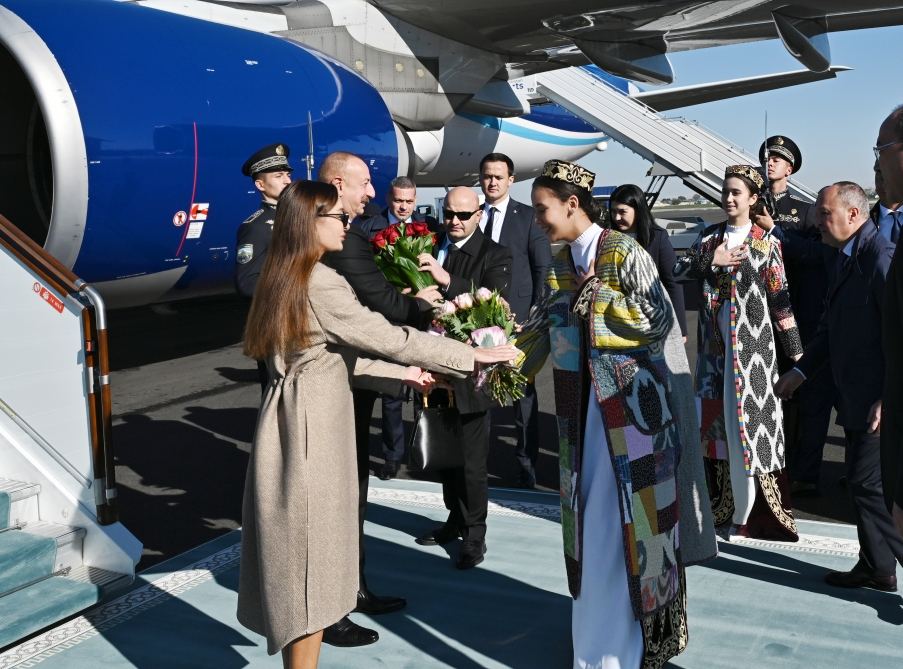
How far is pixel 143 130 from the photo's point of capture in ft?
21.1

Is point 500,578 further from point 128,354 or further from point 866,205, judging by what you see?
point 128,354

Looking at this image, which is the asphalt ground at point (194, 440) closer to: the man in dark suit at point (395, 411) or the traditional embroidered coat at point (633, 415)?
the man in dark suit at point (395, 411)

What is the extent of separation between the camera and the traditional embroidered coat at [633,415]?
2.63 meters

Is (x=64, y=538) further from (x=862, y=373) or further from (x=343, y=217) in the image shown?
(x=862, y=373)

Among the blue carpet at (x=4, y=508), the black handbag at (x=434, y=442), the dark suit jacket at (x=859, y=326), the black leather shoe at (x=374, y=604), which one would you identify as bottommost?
the black leather shoe at (x=374, y=604)

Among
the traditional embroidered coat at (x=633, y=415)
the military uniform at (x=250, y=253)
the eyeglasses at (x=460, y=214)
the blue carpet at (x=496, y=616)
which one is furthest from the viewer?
the eyeglasses at (x=460, y=214)

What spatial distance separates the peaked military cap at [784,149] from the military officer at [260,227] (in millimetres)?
2565

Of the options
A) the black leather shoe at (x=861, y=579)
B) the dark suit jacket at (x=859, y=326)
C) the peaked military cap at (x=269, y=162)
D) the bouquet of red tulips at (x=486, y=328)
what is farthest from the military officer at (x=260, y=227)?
the black leather shoe at (x=861, y=579)

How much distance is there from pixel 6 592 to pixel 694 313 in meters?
10.4

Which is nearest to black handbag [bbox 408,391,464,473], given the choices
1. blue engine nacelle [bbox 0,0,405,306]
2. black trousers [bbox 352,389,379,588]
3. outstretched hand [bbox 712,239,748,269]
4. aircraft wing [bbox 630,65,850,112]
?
black trousers [bbox 352,389,379,588]

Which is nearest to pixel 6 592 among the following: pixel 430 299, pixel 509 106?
pixel 430 299

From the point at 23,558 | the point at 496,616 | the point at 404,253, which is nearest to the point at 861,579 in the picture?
the point at 496,616

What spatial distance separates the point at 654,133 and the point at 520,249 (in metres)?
9.12

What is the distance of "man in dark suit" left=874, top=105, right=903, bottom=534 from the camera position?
169 centimetres
